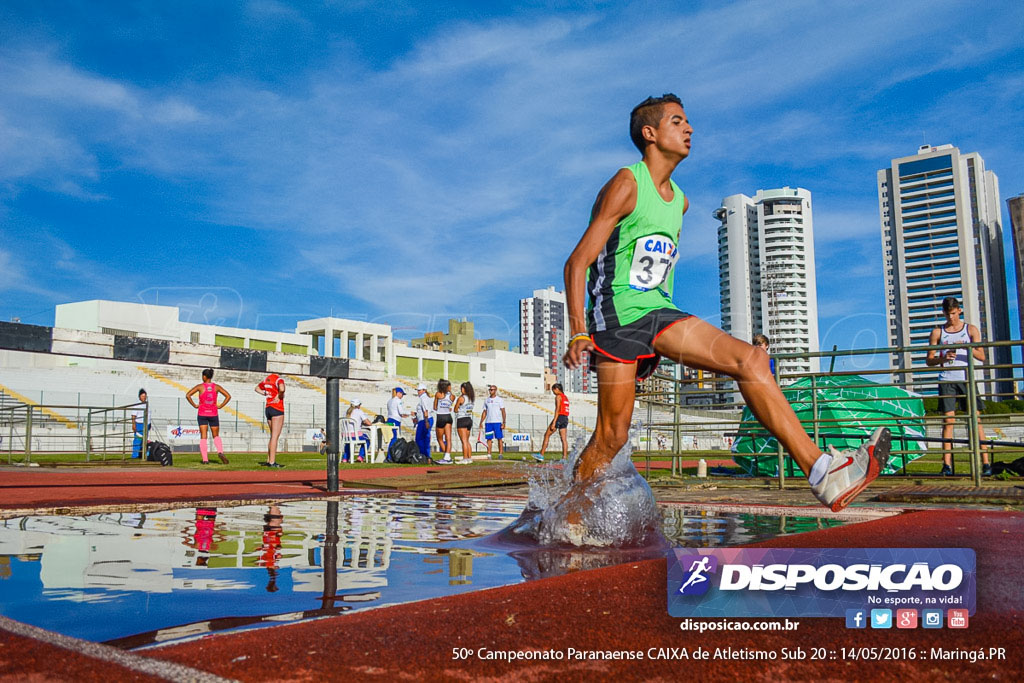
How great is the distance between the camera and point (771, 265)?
12344cm

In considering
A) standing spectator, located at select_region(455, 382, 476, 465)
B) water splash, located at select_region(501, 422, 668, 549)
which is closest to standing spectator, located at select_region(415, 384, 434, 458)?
standing spectator, located at select_region(455, 382, 476, 465)

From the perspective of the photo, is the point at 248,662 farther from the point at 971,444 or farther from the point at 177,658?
the point at 971,444

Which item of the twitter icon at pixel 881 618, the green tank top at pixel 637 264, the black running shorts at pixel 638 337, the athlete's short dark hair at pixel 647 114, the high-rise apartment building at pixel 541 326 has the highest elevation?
the high-rise apartment building at pixel 541 326

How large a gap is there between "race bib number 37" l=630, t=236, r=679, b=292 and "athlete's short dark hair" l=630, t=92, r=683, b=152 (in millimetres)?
536

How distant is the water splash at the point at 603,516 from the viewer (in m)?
3.69

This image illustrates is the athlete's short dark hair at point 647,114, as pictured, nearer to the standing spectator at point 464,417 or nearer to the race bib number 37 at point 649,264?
the race bib number 37 at point 649,264

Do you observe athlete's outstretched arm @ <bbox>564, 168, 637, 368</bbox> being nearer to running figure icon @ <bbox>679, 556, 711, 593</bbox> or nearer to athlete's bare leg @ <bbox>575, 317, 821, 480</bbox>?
athlete's bare leg @ <bbox>575, 317, 821, 480</bbox>

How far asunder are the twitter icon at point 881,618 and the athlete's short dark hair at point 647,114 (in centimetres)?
264

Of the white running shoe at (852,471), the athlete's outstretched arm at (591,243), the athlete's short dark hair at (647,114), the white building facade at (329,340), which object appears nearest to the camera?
the white running shoe at (852,471)

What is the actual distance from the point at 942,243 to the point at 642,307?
12097 centimetres

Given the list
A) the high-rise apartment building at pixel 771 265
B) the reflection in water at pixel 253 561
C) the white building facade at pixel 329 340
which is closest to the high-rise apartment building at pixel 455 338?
the white building facade at pixel 329 340

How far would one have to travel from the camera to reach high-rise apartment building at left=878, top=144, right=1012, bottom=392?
107 meters

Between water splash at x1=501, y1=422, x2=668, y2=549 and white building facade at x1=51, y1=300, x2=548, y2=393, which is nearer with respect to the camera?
water splash at x1=501, y1=422, x2=668, y2=549

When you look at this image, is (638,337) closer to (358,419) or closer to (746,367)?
(746,367)
